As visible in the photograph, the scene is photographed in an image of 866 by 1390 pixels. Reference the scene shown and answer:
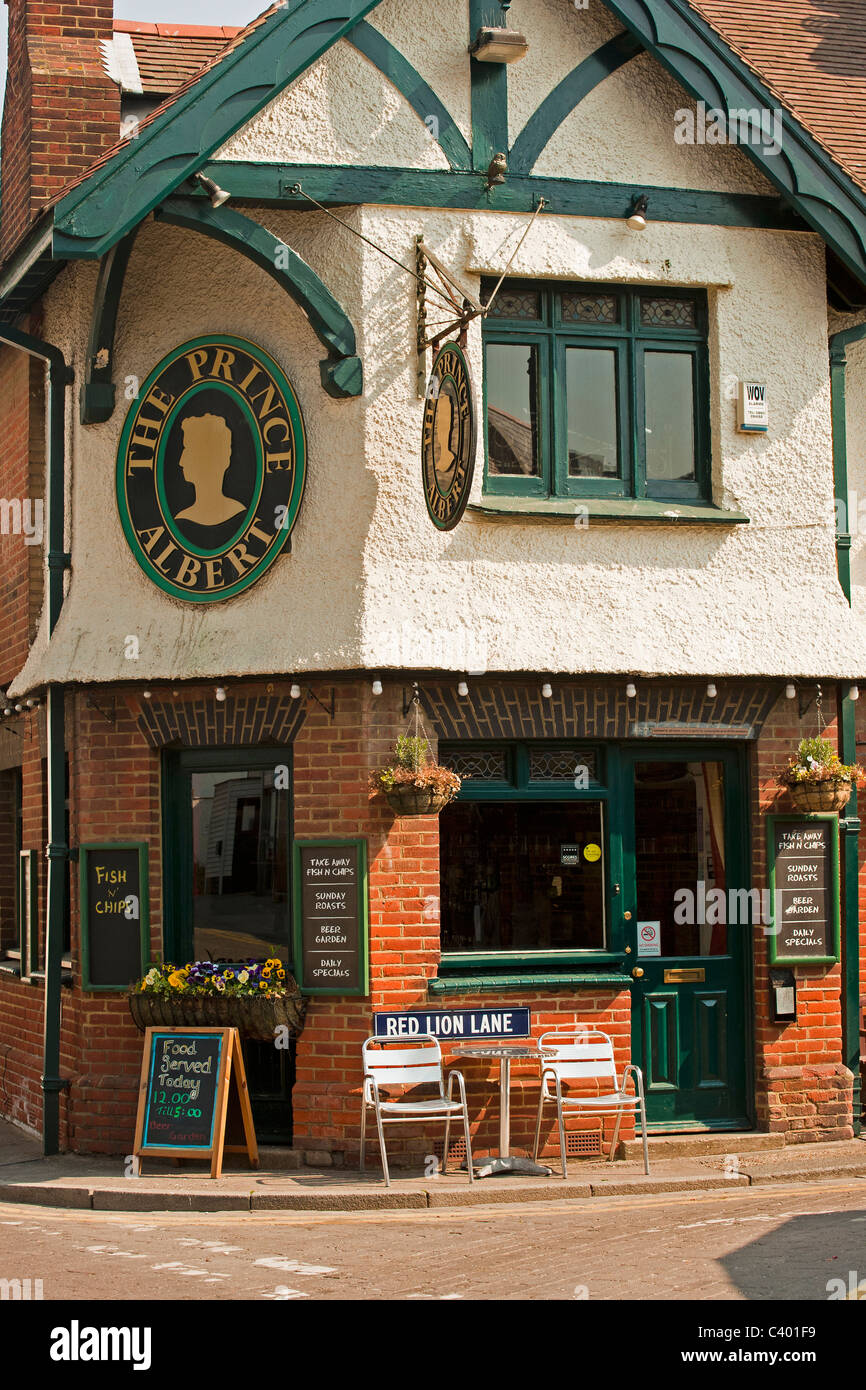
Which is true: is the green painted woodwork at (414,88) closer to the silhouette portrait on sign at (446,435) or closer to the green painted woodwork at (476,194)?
the green painted woodwork at (476,194)

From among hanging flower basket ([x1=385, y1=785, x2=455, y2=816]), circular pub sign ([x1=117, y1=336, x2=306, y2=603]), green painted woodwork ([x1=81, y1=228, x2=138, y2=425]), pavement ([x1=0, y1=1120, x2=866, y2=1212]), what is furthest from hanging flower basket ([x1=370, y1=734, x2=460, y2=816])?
green painted woodwork ([x1=81, y1=228, x2=138, y2=425])

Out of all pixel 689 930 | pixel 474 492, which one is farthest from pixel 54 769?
pixel 689 930

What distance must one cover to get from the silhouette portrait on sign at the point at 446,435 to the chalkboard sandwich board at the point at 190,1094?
147 inches

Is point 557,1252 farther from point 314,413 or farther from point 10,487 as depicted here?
point 10,487

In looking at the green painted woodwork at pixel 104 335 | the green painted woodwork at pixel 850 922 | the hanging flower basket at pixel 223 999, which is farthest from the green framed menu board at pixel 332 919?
the green painted woodwork at pixel 850 922

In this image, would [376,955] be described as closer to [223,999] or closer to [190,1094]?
[223,999]

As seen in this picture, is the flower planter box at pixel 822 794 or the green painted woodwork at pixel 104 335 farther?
the flower planter box at pixel 822 794

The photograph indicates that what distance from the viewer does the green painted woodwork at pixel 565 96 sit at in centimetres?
1097

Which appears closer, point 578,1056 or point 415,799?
point 415,799

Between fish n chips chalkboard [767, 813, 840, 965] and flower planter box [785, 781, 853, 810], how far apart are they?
0.23 metres

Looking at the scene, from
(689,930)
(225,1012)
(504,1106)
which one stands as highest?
(689,930)

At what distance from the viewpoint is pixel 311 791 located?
10.6 metres

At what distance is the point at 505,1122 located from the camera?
10188mm

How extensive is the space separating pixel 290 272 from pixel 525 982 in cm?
482
